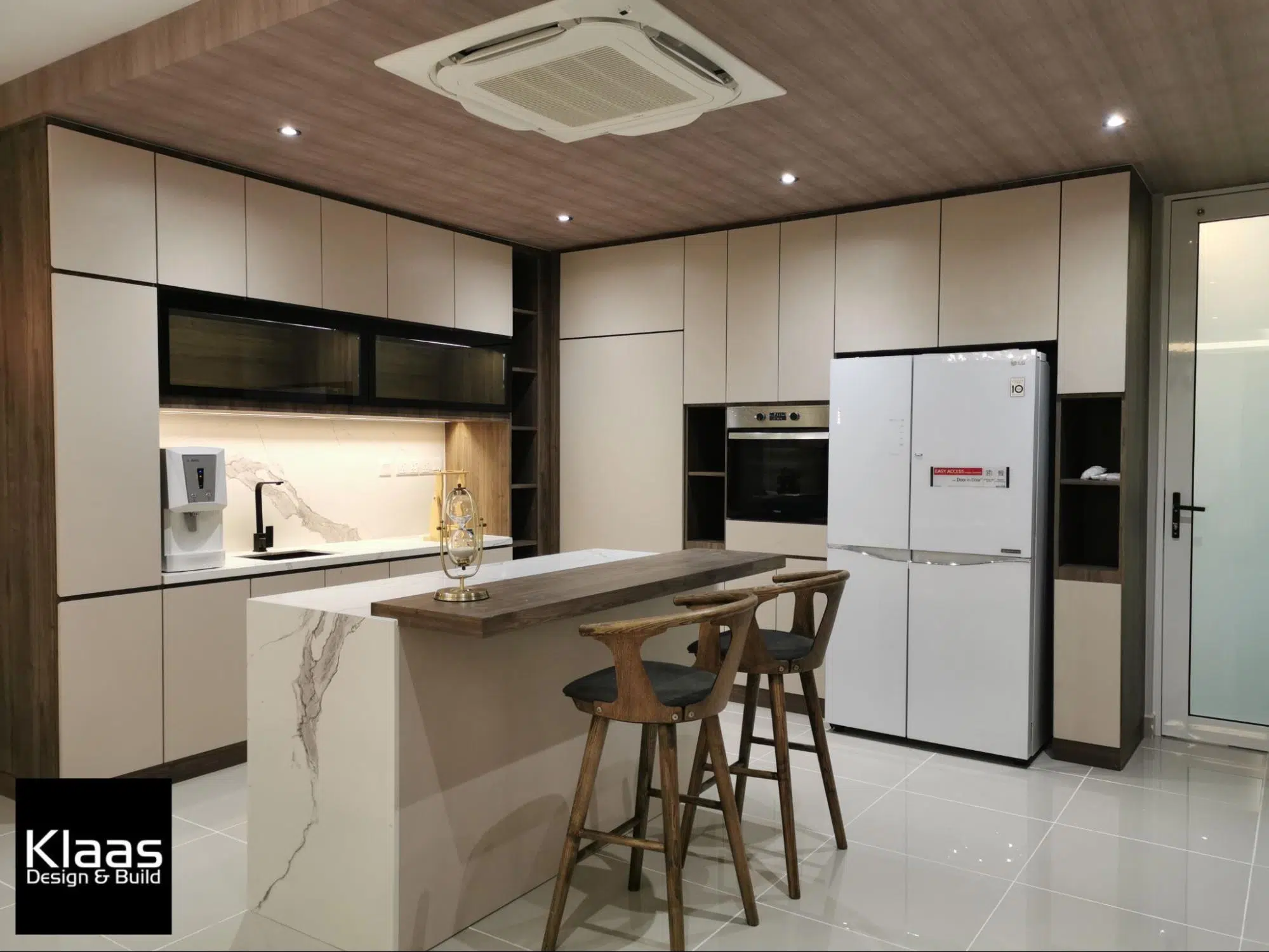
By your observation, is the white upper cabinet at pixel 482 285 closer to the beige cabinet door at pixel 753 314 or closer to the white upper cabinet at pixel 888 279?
the beige cabinet door at pixel 753 314

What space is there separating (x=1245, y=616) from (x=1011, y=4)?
131 inches

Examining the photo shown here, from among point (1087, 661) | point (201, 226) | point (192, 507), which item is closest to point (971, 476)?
point (1087, 661)

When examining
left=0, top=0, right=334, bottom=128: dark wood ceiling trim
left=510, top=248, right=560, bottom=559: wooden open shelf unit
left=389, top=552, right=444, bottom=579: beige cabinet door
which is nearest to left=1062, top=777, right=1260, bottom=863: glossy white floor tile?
left=389, top=552, right=444, bottom=579: beige cabinet door

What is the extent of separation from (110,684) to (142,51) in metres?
2.29

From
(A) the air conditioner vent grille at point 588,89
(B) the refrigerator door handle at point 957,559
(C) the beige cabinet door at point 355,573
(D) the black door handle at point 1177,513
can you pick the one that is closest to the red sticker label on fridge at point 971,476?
(B) the refrigerator door handle at point 957,559

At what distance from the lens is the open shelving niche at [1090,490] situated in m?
4.46

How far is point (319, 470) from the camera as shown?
4.97 metres

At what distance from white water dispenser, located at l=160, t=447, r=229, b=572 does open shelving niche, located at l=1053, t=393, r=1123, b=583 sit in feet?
12.3

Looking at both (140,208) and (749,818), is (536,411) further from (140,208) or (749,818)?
(749,818)

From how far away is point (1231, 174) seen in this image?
4.30 m

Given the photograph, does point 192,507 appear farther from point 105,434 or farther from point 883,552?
point 883,552

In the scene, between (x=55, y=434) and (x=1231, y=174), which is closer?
(x=55, y=434)

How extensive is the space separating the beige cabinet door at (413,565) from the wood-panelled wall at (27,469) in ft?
5.00

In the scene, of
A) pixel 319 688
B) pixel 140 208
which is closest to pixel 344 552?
pixel 140 208
